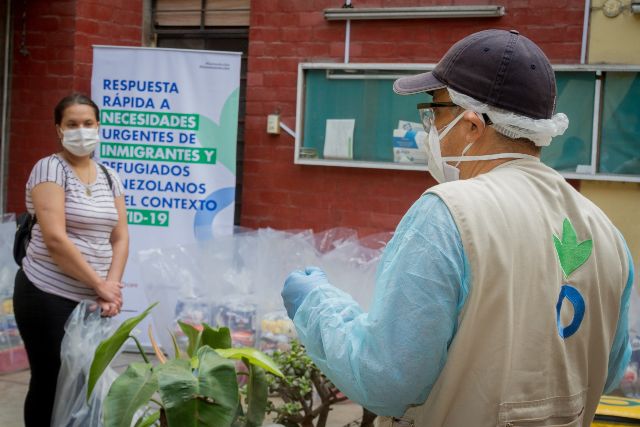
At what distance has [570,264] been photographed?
1860 millimetres

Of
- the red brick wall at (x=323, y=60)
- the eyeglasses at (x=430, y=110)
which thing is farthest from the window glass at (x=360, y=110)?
the eyeglasses at (x=430, y=110)

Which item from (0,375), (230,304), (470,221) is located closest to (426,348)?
(470,221)

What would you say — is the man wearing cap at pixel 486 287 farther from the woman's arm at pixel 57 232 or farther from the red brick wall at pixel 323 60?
the red brick wall at pixel 323 60

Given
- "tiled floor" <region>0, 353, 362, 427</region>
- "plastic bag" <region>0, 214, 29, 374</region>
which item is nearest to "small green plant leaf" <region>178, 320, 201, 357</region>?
"tiled floor" <region>0, 353, 362, 427</region>

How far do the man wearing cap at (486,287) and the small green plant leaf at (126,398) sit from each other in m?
0.99

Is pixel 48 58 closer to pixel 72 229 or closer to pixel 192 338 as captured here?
pixel 72 229

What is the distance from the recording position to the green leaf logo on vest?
184 cm

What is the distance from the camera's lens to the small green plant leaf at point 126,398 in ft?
9.23

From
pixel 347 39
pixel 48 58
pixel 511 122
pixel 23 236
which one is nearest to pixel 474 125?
pixel 511 122

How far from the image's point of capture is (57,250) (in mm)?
3922

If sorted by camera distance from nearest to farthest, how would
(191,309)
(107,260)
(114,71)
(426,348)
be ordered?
(426,348), (107,260), (191,309), (114,71)

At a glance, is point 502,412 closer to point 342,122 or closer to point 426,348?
point 426,348

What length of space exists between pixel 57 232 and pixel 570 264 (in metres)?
2.63

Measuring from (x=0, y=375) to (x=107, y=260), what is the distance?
226cm
